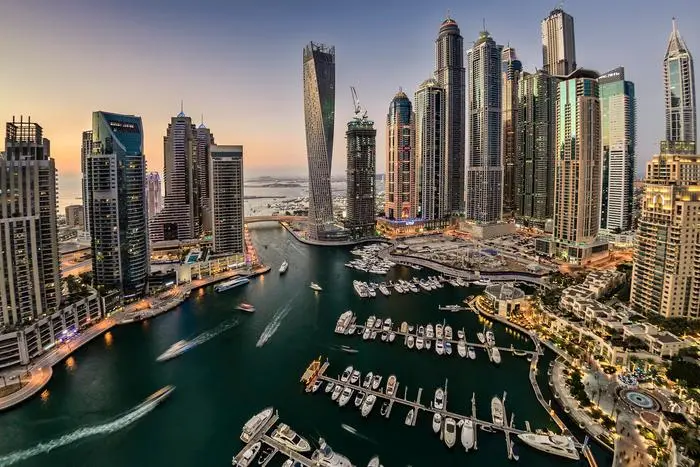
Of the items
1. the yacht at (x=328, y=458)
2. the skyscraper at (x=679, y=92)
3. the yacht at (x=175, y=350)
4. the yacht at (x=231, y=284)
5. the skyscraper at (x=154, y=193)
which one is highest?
the skyscraper at (x=679, y=92)

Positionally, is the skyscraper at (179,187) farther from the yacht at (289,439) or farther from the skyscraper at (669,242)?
the skyscraper at (669,242)

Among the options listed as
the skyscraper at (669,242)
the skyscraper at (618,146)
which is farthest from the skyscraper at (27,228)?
the skyscraper at (618,146)

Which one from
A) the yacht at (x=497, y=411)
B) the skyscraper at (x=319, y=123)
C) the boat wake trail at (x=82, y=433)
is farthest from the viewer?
the skyscraper at (x=319, y=123)

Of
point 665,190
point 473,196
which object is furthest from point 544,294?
point 473,196

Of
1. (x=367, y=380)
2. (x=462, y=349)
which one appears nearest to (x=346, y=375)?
(x=367, y=380)

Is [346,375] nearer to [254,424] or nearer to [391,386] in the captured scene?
[391,386]

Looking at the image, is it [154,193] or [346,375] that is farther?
[154,193]

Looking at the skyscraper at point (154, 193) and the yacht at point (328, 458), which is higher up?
the skyscraper at point (154, 193)
